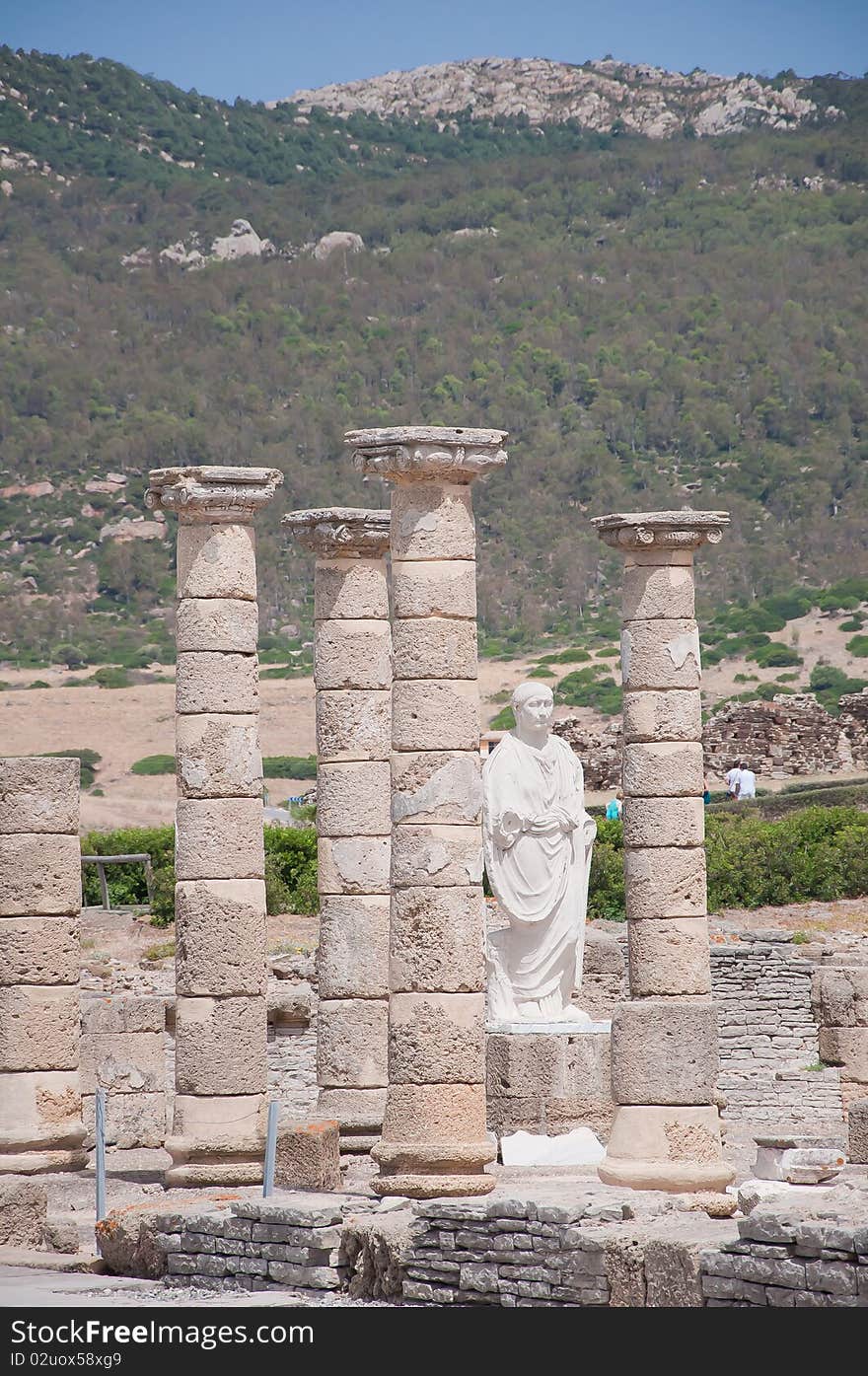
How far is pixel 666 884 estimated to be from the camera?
1738cm

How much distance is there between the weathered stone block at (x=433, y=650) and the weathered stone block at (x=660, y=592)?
9.62 feet

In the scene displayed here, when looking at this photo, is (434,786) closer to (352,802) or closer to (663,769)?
(352,802)

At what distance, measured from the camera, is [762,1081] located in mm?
23359

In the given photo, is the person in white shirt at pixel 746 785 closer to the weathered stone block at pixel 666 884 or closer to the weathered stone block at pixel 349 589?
the weathered stone block at pixel 666 884

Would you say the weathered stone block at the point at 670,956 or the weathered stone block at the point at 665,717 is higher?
the weathered stone block at the point at 665,717

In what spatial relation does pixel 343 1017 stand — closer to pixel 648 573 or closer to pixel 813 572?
pixel 648 573

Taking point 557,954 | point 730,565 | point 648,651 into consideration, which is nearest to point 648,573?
point 648,651

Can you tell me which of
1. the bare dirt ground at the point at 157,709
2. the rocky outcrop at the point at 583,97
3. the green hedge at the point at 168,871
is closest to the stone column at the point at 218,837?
the green hedge at the point at 168,871

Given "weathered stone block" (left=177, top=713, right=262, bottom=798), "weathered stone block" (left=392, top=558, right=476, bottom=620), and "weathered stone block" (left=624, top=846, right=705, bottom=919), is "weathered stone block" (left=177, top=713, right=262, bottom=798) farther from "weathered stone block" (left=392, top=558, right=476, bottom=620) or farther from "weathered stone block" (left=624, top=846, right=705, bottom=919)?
"weathered stone block" (left=624, top=846, right=705, bottom=919)

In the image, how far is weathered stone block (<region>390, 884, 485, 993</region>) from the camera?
14.6 metres

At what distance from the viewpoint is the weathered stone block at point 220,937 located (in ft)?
52.2

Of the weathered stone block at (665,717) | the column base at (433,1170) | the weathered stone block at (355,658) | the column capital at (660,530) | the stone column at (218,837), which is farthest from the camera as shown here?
the weathered stone block at (665,717)

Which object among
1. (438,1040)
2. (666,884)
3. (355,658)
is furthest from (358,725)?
(438,1040)
